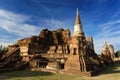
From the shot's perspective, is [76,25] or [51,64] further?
[76,25]

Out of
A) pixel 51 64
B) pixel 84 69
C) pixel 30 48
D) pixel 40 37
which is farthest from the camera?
pixel 40 37

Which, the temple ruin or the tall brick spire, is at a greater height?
the tall brick spire

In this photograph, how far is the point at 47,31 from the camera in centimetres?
5650

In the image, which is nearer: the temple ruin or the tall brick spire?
the temple ruin

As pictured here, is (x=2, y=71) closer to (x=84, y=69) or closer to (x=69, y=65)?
(x=69, y=65)

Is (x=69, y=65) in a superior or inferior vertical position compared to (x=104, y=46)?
inferior

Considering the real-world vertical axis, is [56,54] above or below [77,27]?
below

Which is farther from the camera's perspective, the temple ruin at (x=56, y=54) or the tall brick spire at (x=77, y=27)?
the tall brick spire at (x=77, y=27)

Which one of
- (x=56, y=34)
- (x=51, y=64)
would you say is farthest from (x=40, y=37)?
(x=51, y=64)

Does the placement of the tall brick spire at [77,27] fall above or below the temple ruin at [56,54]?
above

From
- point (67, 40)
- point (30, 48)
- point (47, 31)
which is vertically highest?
point (47, 31)

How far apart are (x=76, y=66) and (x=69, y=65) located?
134 centimetres

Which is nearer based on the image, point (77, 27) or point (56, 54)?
point (77, 27)

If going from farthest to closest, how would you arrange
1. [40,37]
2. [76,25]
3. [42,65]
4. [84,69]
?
[40,37] → [76,25] → [42,65] → [84,69]
